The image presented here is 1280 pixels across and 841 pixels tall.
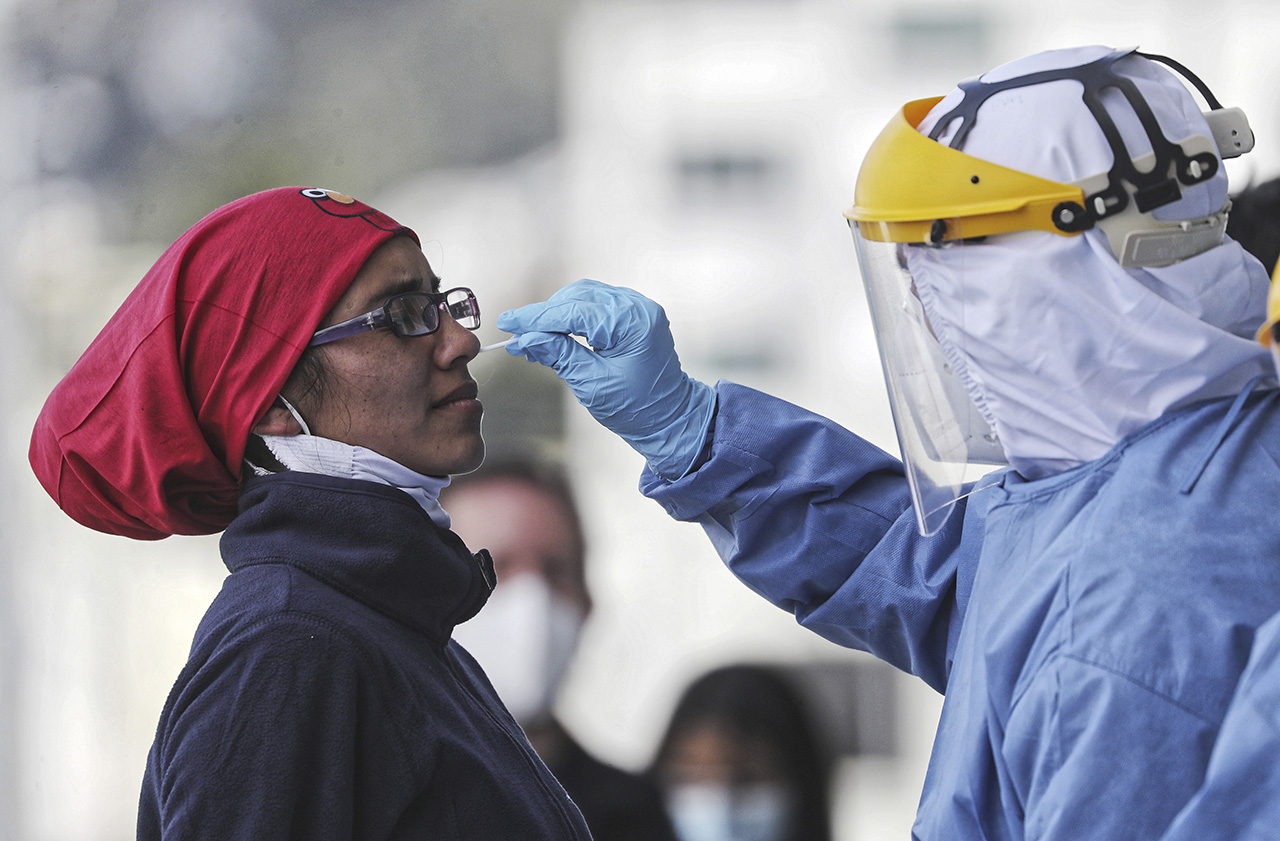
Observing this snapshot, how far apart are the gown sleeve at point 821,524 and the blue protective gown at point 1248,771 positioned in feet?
2.16

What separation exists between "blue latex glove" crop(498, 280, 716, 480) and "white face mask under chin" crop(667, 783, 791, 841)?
117 cm

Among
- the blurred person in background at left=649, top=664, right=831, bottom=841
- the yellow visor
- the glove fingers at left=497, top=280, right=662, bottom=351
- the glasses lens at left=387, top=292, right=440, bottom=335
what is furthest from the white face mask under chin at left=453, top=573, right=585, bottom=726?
the yellow visor

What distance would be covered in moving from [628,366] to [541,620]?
1112 millimetres

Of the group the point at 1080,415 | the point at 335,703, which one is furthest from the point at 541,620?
the point at 1080,415

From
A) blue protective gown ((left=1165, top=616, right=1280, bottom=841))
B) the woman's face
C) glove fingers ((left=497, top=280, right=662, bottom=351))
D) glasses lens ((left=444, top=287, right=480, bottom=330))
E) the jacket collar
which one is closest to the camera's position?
blue protective gown ((left=1165, top=616, right=1280, bottom=841))

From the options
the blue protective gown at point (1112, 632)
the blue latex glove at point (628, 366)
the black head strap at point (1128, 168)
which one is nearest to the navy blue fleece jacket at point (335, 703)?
the blue latex glove at point (628, 366)

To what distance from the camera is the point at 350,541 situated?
1132 mm

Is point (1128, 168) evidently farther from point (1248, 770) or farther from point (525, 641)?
point (525, 641)

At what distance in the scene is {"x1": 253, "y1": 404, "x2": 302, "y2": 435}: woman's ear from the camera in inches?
46.7

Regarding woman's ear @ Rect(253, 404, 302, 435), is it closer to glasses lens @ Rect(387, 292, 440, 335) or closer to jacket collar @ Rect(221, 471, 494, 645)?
jacket collar @ Rect(221, 471, 494, 645)

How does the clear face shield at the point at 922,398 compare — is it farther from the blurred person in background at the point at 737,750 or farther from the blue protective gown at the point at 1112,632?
the blurred person in background at the point at 737,750

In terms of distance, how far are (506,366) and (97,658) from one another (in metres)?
1.26

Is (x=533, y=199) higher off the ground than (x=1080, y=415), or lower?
higher

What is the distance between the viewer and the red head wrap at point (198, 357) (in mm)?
1133
